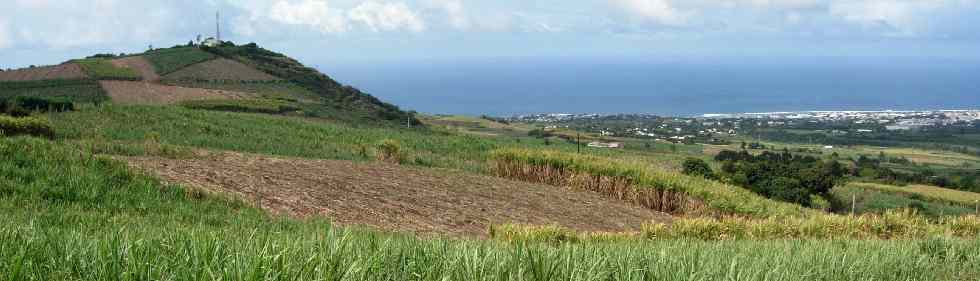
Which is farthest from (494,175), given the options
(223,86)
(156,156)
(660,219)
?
(223,86)

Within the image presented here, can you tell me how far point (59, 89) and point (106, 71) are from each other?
6.60 m

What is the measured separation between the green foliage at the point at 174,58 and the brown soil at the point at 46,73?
607 cm

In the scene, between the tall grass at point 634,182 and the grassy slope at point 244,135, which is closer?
the tall grass at point 634,182

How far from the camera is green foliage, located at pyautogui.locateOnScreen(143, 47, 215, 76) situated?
6626cm

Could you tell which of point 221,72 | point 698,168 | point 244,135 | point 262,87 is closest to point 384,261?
point 244,135

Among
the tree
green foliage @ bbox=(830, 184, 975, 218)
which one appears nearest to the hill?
the tree

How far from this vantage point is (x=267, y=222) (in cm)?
985

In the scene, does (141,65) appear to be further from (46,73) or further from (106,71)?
(46,73)

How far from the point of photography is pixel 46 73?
58.5 meters

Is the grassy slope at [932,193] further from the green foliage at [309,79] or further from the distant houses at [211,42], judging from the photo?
the distant houses at [211,42]

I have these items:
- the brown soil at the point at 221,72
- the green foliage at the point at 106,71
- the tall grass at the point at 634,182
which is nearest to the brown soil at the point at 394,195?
the tall grass at the point at 634,182

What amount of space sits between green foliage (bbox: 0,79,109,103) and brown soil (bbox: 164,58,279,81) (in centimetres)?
864

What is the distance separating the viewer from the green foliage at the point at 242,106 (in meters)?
48.7

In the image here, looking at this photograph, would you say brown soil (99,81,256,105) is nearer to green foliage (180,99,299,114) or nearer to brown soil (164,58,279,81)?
green foliage (180,99,299,114)
